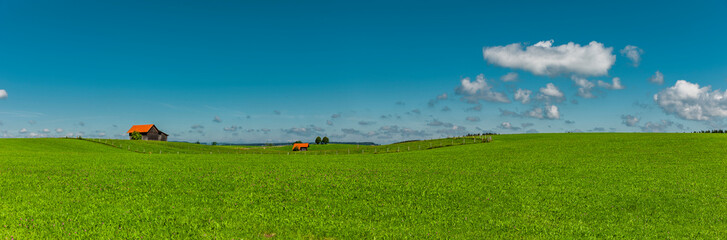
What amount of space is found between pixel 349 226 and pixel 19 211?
12371 millimetres

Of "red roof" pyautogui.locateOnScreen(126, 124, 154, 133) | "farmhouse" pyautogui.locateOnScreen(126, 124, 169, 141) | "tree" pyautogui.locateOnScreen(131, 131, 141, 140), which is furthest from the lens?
"red roof" pyautogui.locateOnScreen(126, 124, 154, 133)

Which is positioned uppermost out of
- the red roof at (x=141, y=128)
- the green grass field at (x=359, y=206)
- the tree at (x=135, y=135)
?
the red roof at (x=141, y=128)

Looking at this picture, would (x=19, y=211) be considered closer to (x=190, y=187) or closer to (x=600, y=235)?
(x=190, y=187)

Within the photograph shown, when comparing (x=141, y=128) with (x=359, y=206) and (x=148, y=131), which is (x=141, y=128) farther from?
(x=359, y=206)

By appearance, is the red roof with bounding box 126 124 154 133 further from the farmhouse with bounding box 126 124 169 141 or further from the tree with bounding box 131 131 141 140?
the tree with bounding box 131 131 141 140

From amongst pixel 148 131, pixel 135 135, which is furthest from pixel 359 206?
pixel 148 131

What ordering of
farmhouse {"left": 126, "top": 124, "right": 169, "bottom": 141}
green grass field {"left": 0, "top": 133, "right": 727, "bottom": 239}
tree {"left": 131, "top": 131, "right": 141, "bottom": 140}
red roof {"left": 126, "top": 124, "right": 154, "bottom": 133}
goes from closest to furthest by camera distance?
1. green grass field {"left": 0, "top": 133, "right": 727, "bottom": 239}
2. tree {"left": 131, "top": 131, "right": 141, "bottom": 140}
3. farmhouse {"left": 126, "top": 124, "right": 169, "bottom": 141}
4. red roof {"left": 126, "top": 124, "right": 154, "bottom": 133}

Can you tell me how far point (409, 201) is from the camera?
15.3 metres

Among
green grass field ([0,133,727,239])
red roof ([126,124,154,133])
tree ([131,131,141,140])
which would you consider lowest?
green grass field ([0,133,727,239])

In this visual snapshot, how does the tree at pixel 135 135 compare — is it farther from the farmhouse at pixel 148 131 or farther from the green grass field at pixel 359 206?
the green grass field at pixel 359 206

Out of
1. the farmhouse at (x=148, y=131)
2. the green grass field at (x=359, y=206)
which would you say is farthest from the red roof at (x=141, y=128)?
the green grass field at (x=359, y=206)

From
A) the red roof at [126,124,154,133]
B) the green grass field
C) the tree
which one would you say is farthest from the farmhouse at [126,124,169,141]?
the green grass field

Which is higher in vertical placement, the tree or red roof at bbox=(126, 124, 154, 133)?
red roof at bbox=(126, 124, 154, 133)

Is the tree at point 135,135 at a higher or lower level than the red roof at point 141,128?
lower
